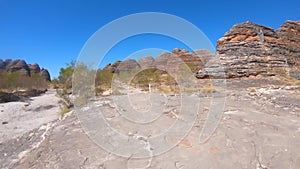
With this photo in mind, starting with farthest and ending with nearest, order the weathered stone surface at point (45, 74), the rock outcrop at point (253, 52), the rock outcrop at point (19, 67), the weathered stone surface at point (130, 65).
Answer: the weathered stone surface at point (45, 74), the rock outcrop at point (19, 67), the rock outcrop at point (253, 52), the weathered stone surface at point (130, 65)

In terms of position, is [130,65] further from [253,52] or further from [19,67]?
[19,67]

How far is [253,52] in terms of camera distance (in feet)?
61.2

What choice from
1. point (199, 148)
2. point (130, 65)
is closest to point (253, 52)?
point (130, 65)

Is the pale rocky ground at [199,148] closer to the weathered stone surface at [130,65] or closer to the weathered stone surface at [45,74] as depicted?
the weathered stone surface at [130,65]

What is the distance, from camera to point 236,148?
3.06 meters

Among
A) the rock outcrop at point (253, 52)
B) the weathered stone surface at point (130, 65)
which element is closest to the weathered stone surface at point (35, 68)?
the weathered stone surface at point (130, 65)

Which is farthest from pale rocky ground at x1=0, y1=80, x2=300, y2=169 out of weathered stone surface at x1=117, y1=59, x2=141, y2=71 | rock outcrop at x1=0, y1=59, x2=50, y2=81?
rock outcrop at x1=0, y1=59, x2=50, y2=81

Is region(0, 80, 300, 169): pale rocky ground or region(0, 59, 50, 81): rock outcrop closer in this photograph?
region(0, 80, 300, 169): pale rocky ground

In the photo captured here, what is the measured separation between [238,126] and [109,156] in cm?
310

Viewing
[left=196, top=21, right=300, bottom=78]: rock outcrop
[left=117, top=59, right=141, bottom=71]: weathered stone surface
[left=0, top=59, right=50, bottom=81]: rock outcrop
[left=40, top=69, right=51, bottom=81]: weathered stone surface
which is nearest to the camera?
[left=117, top=59, right=141, bottom=71]: weathered stone surface

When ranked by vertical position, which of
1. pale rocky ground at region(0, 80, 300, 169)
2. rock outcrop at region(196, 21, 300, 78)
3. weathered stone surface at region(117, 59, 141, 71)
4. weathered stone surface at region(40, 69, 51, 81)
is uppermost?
weathered stone surface at region(40, 69, 51, 81)

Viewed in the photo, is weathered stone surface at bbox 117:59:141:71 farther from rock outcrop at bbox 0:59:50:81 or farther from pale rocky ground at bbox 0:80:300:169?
rock outcrop at bbox 0:59:50:81

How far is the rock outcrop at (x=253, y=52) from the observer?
56.6 feet

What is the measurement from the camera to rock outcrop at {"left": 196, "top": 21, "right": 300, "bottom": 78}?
17261 millimetres
